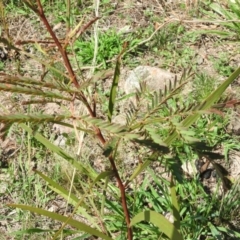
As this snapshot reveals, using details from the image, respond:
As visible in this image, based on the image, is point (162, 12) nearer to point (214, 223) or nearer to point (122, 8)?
point (122, 8)

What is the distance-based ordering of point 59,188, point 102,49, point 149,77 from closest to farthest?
point 59,188, point 149,77, point 102,49

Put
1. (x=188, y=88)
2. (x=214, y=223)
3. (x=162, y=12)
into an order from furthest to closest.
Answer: (x=162, y=12), (x=188, y=88), (x=214, y=223)

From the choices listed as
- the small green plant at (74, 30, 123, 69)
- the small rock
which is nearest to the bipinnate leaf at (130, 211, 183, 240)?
the small rock

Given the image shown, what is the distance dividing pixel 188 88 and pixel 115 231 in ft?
3.00

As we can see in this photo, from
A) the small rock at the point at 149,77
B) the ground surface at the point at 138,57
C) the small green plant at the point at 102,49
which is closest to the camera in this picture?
the ground surface at the point at 138,57

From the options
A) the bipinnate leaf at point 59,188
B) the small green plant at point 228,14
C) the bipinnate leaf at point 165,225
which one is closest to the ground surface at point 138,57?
the small green plant at point 228,14

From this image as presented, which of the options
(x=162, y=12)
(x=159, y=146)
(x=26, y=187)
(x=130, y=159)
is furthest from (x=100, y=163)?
(x=159, y=146)

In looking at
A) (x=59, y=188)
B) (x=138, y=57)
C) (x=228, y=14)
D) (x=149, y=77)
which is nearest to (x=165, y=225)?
(x=59, y=188)

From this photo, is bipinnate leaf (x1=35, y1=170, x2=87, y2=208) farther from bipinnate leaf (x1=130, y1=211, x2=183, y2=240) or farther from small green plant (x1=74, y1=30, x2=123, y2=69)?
small green plant (x1=74, y1=30, x2=123, y2=69)

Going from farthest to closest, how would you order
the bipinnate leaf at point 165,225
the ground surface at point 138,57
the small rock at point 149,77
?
the small rock at point 149,77, the ground surface at point 138,57, the bipinnate leaf at point 165,225

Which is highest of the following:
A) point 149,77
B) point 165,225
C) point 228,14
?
point 228,14

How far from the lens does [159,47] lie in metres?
2.73

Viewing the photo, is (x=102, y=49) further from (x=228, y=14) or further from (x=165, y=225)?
(x=165, y=225)

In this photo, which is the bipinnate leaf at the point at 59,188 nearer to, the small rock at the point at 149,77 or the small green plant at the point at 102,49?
the small rock at the point at 149,77
